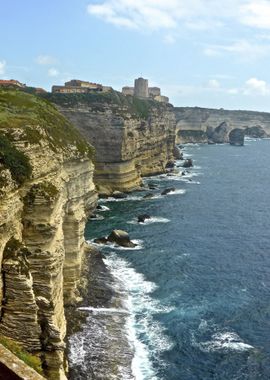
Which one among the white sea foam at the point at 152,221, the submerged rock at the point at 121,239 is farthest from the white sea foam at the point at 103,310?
the white sea foam at the point at 152,221

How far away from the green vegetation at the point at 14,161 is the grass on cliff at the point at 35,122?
1.16 m

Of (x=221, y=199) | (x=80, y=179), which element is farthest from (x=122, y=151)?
(x=80, y=179)

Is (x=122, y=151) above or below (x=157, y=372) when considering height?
above

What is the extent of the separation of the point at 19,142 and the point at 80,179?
16.1 metres

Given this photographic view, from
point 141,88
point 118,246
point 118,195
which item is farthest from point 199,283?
point 141,88

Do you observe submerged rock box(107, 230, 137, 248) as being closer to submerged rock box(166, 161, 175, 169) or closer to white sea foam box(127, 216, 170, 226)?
white sea foam box(127, 216, 170, 226)

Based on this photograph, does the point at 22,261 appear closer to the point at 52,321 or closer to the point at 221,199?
the point at 52,321

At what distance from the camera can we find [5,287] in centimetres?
2559

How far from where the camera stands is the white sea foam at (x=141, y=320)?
3212cm

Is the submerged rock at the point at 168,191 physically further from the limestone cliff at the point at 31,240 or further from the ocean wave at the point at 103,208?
the limestone cliff at the point at 31,240

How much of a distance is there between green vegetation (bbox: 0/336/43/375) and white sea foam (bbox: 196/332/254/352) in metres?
13.4

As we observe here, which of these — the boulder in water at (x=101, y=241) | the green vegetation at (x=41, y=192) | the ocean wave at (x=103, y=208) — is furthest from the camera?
the ocean wave at (x=103, y=208)

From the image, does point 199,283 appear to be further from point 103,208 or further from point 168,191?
point 168,191

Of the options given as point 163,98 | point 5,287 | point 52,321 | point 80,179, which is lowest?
point 52,321
